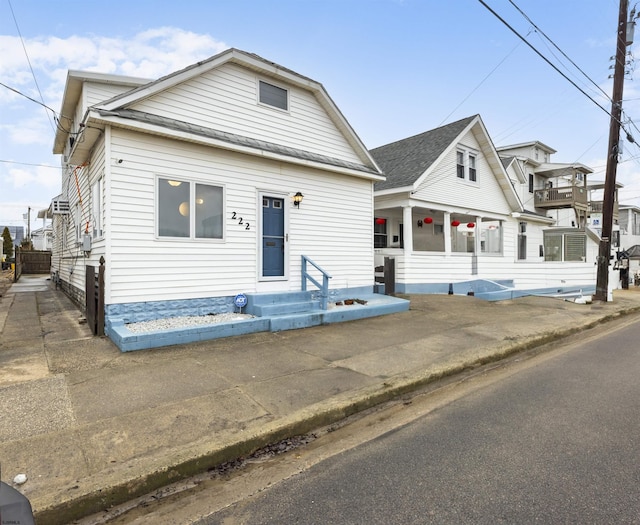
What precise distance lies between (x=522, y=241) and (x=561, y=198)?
5.45 metres

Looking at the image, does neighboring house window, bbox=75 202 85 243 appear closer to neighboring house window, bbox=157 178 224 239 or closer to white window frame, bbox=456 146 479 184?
neighboring house window, bbox=157 178 224 239

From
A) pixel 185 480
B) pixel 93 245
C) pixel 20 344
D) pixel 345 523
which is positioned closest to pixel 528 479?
pixel 345 523

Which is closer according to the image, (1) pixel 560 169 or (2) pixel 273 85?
(2) pixel 273 85

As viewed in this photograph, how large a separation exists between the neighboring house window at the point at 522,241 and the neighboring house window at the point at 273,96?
14923 mm

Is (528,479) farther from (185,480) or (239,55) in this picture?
(239,55)

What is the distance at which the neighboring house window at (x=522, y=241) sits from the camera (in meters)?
19.3

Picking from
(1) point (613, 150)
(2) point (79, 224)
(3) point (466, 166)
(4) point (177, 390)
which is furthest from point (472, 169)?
(4) point (177, 390)

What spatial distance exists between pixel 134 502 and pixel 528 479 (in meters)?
2.80

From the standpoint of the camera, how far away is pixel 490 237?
16.7m

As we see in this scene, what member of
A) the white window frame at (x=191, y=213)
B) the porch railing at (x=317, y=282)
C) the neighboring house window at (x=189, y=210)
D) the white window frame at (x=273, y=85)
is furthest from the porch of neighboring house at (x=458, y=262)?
the neighboring house window at (x=189, y=210)

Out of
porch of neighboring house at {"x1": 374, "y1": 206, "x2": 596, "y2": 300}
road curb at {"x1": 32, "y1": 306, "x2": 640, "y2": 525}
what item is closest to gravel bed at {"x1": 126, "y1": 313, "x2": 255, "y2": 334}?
road curb at {"x1": 32, "y1": 306, "x2": 640, "y2": 525}

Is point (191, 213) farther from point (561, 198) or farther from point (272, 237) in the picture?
point (561, 198)

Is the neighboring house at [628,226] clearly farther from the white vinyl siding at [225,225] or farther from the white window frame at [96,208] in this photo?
the white window frame at [96,208]

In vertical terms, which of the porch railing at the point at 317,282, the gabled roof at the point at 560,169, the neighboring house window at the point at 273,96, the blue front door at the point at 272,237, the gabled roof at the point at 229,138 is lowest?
the porch railing at the point at 317,282
